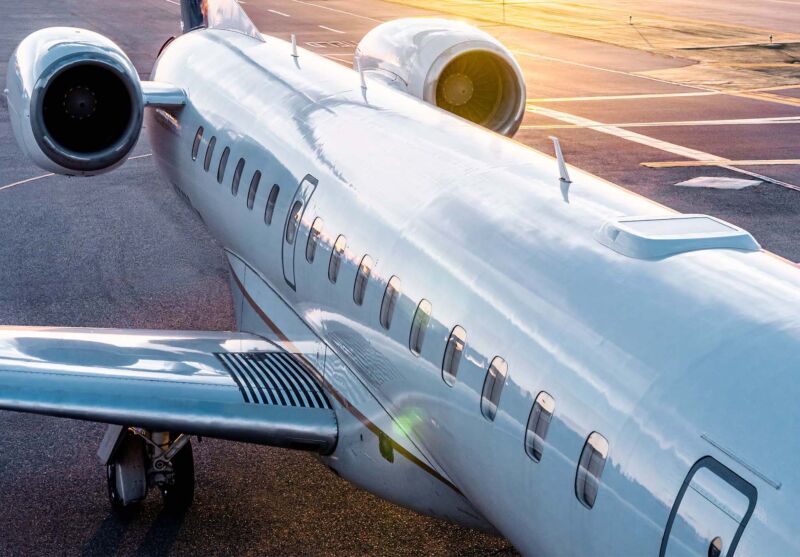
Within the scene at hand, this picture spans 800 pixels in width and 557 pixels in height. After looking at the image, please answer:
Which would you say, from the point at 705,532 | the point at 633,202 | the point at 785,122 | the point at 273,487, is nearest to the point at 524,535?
the point at 705,532

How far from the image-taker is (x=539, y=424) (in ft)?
21.2

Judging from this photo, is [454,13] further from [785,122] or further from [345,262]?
[345,262]

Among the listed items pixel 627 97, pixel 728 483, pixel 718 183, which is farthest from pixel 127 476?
pixel 627 97

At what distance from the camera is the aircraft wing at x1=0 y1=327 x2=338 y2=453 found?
902 cm

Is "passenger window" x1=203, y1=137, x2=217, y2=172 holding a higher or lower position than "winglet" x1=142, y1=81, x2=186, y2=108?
lower

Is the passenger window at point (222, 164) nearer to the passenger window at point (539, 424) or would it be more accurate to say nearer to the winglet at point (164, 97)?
the winglet at point (164, 97)

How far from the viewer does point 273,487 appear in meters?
10.9

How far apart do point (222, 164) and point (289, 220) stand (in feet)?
7.90

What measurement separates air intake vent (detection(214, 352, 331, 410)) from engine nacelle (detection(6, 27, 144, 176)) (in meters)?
4.12

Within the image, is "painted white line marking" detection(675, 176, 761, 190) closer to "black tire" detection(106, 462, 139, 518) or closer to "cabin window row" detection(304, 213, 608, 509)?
"cabin window row" detection(304, 213, 608, 509)

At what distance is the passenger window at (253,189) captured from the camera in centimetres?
1167

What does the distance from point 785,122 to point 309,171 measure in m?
21.0

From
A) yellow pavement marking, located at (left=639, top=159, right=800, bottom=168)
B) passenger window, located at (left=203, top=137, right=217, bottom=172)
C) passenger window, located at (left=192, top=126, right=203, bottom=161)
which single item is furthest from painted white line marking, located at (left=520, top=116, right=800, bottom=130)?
passenger window, located at (left=203, top=137, right=217, bottom=172)

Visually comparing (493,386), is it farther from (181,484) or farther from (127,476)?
(127,476)
